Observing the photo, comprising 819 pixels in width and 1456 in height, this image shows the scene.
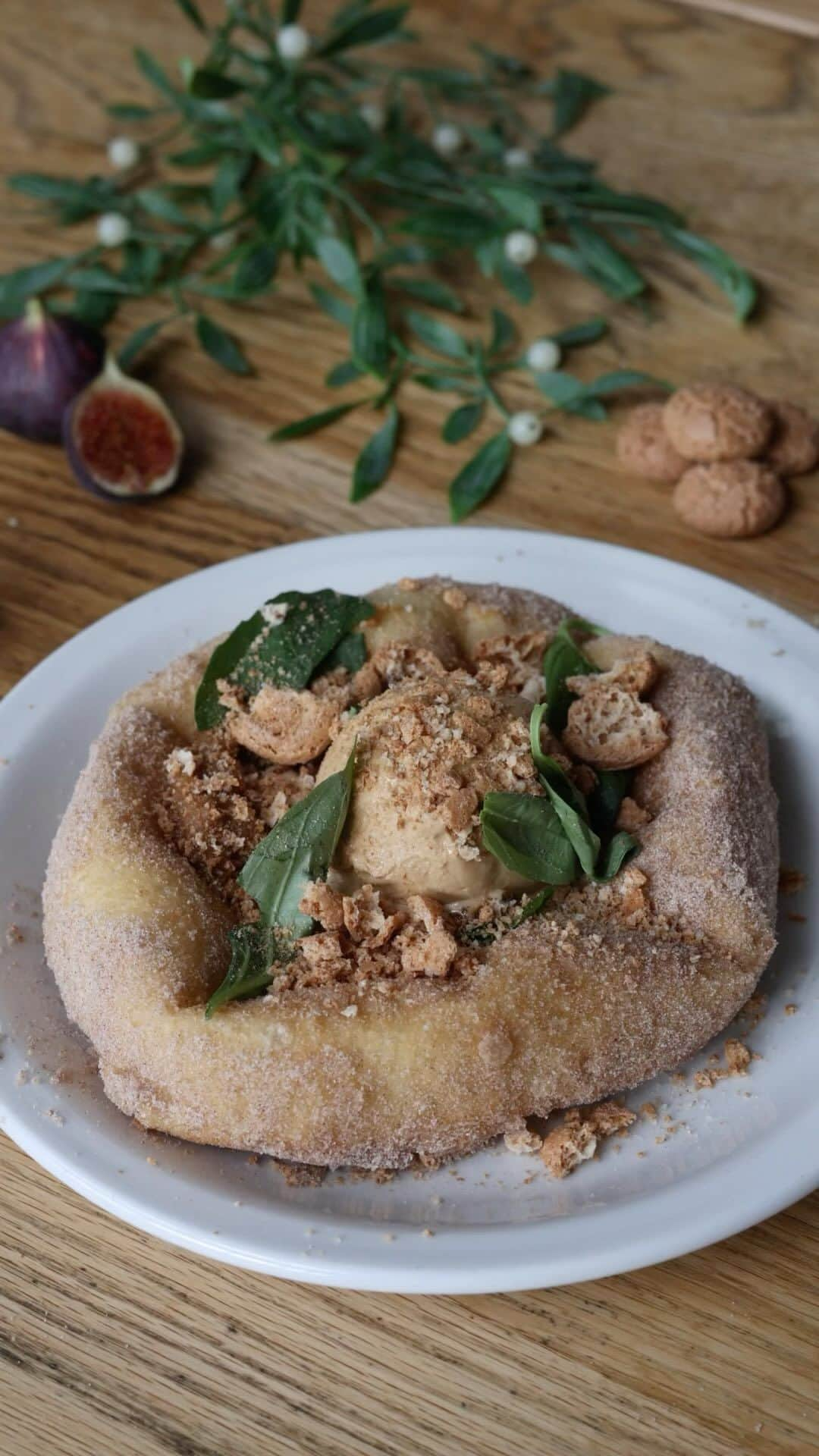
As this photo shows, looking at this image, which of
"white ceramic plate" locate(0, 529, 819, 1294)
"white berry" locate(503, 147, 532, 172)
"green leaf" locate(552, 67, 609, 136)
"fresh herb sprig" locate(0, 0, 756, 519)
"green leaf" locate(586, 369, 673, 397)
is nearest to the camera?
"white ceramic plate" locate(0, 529, 819, 1294)

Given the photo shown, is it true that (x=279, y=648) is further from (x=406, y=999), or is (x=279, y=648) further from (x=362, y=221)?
(x=362, y=221)

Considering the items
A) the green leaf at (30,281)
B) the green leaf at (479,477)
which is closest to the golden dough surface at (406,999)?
the green leaf at (479,477)

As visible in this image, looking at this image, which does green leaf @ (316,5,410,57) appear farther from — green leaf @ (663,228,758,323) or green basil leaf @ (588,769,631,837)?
green basil leaf @ (588,769,631,837)

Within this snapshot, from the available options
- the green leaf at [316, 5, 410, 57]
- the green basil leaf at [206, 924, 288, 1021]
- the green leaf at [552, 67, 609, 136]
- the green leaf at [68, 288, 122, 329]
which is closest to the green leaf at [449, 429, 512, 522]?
the green leaf at [68, 288, 122, 329]

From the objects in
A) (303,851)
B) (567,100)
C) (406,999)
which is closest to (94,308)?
(567,100)

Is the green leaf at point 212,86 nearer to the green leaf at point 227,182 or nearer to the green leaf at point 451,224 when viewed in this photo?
the green leaf at point 227,182

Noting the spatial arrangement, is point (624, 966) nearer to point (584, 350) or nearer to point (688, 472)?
point (688, 472)
